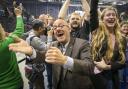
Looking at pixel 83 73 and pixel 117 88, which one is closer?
pixel 83 73

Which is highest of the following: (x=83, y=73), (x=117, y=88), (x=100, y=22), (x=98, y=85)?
(x=100, y=22)

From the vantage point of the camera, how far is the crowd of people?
2.44m

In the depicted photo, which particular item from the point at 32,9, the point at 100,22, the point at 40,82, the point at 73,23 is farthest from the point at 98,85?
the point at 32,9

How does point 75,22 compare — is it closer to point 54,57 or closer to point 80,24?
point 80,24

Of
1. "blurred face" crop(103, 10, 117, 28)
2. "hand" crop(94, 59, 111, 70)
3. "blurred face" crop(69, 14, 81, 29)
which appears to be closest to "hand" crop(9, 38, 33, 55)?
"hand" crop(94, 59, 111, 70)

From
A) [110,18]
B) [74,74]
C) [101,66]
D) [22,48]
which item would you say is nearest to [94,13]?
[110,18]

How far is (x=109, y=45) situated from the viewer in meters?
3.42

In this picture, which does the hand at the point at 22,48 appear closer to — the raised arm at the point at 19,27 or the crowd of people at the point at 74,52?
the crowd of people at the point at 74,52

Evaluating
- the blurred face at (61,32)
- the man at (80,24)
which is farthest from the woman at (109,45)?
the blurred face at (61,32)

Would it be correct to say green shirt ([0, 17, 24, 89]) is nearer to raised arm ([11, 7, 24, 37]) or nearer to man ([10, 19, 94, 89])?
raised arm ([11, 7, 24, 37])

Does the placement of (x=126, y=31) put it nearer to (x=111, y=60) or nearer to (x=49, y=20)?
(x=111, y=60)

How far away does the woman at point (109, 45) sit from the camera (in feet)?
11.1

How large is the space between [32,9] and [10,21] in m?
3.13

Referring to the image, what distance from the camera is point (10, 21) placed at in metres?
9.80
